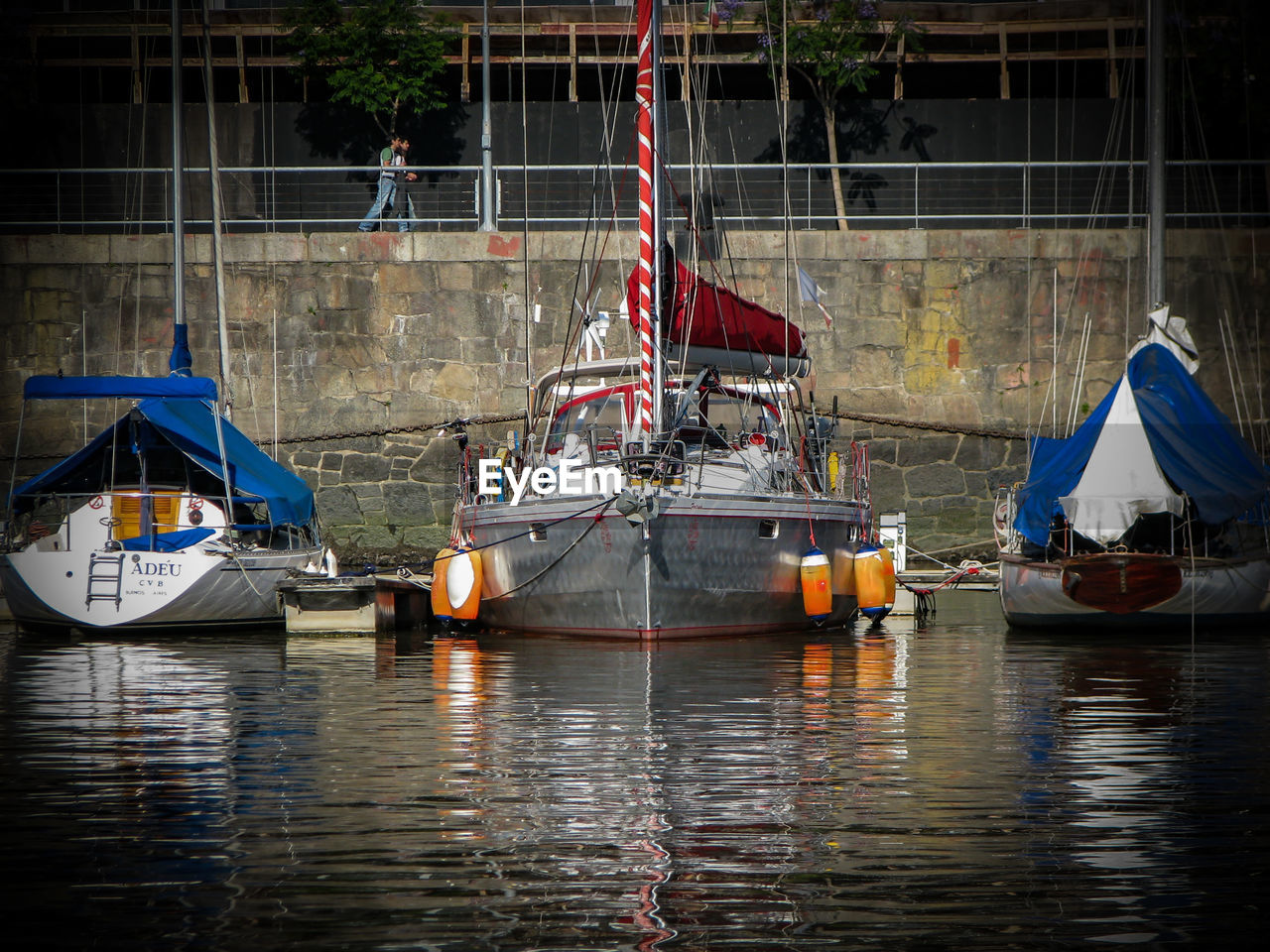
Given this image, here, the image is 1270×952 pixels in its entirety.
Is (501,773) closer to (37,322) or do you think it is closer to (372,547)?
(372,547)

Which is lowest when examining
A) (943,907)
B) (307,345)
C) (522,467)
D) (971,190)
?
(943,907)

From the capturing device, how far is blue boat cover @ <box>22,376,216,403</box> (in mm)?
14625

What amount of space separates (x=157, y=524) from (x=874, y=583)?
6911 mm

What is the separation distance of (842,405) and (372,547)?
654cm

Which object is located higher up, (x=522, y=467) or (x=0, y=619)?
(x=522, y=467)

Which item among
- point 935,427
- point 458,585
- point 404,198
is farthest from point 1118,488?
point 404,198

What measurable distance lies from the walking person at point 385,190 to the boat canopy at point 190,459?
6.17 m

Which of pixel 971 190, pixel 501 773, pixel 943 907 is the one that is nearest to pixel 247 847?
pixel 501 773

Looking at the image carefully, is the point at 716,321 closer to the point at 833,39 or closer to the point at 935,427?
the point at 935,427

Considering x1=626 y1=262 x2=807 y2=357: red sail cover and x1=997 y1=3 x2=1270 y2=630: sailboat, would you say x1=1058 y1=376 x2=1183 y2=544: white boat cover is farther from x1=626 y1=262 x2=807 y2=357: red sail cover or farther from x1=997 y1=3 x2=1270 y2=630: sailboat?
x1=626 y1=262 x2=807 y2=357: red sail cover

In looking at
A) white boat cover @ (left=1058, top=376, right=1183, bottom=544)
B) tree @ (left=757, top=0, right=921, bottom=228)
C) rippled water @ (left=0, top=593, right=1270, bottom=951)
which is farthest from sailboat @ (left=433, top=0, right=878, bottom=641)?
tree @ (left=757, top=0, right=921, bottom=228)

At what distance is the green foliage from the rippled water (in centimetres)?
1413

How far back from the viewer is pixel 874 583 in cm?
1494

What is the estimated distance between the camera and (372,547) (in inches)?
811
